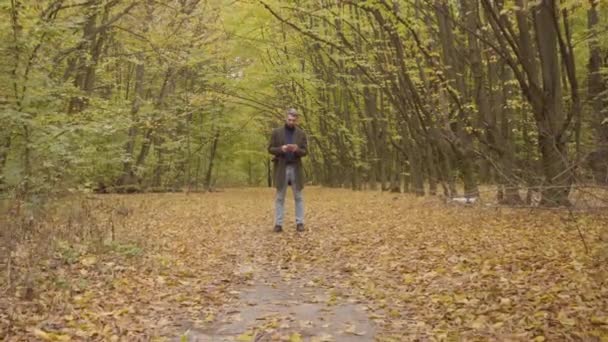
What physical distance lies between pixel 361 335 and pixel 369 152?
25.5 meters

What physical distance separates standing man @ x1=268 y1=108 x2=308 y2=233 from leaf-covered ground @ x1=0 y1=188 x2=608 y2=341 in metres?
0.45

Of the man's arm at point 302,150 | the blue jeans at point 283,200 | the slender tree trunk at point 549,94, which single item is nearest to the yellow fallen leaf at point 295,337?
the blue jeans at point 283,200

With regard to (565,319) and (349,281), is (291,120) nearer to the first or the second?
(349,281)

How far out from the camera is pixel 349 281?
654cm

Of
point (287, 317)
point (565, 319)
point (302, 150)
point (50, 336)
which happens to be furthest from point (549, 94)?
point (50, 336)

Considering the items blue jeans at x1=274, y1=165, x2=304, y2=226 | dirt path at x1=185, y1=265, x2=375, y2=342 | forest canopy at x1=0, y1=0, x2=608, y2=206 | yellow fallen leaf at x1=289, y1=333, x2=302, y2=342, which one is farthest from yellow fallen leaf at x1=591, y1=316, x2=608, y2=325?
blue jeans at x1=274, y1=165, x2=304, y2=226

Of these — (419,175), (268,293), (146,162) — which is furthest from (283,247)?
(146,162)

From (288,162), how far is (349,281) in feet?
15.0

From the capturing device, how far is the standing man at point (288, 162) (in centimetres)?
1068

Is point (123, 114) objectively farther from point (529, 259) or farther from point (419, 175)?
point (529, 259)

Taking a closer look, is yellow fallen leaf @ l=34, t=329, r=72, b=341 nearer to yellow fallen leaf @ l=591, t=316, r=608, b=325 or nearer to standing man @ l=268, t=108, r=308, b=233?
yellow fallen leaf @ l=591, t=316, r=608, b=325

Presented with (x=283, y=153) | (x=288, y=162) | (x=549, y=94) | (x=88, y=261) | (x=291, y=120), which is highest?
(x=549, y=94)

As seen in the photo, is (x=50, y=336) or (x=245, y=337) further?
(x=245, y=337)

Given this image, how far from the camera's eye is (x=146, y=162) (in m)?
30.4
